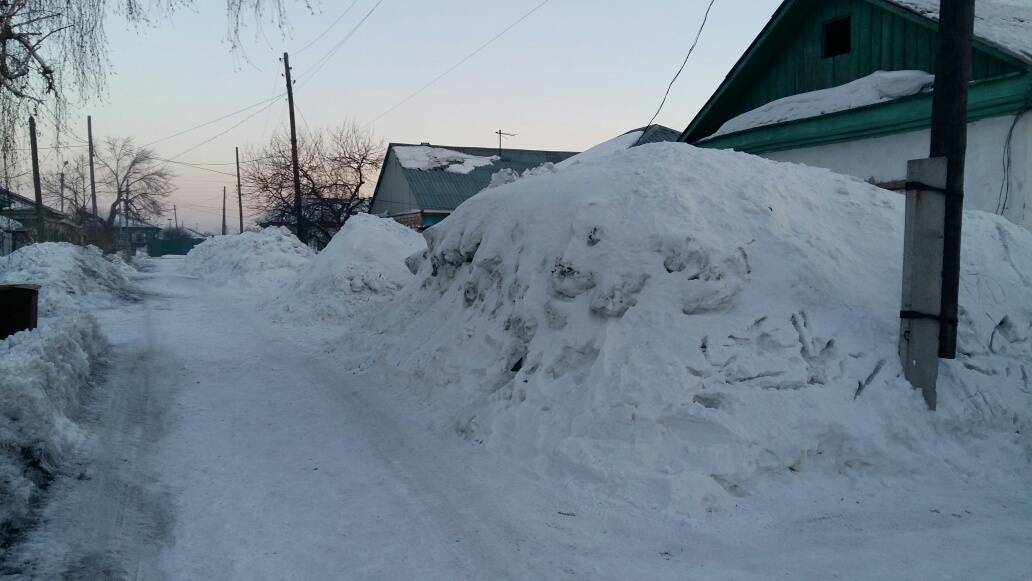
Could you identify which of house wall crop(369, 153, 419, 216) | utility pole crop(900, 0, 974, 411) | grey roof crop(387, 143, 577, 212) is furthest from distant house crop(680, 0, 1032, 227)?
house wall crop(369, 153, 419, 216)

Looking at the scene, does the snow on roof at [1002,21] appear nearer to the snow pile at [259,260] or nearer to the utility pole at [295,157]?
the snow pile at [259,260]

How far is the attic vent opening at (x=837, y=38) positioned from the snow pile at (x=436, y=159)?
82.5 ft

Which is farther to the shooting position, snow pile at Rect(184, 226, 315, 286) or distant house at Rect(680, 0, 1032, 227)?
snow pile at Rect(184, 226, 315, 286)

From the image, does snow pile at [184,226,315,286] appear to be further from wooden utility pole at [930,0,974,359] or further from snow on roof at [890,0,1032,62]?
wooden utility pole at [930,0,974,359]

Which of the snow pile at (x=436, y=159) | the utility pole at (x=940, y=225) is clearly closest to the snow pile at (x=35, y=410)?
the utility pole at (x=940, y=225)

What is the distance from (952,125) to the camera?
639 centimetres

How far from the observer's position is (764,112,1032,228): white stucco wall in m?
10.9

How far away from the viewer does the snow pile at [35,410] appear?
473 centimetres

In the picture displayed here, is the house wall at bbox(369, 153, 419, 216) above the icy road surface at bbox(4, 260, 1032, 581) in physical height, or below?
above

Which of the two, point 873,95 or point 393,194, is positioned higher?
point 393,194

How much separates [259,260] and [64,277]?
791 cm

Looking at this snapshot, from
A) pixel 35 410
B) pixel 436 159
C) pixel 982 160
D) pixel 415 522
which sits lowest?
pixel 415 522

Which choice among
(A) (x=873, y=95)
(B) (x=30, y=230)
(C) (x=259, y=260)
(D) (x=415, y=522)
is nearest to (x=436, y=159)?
(C) (x=259, y=260)

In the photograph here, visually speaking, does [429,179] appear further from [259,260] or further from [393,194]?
[259,260]
